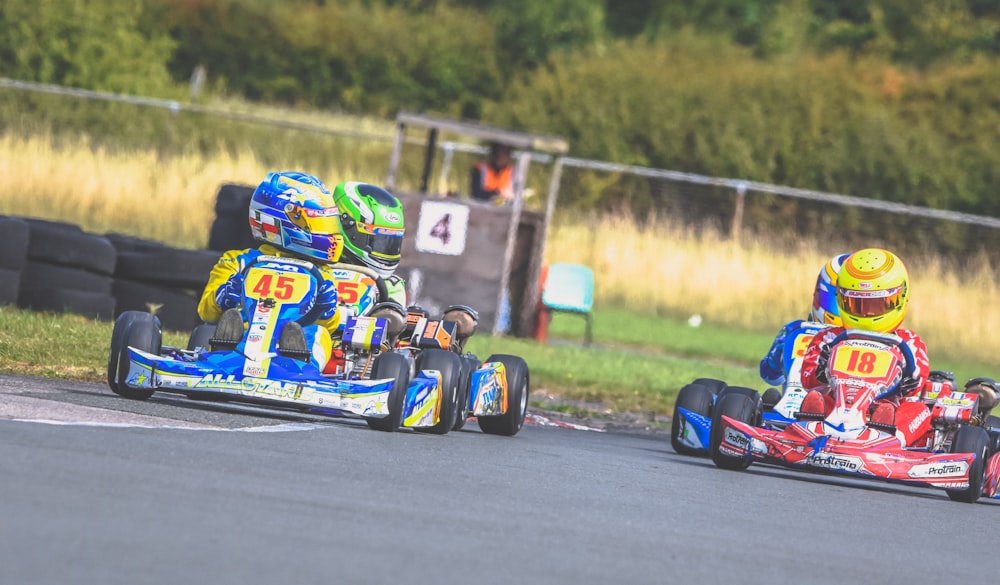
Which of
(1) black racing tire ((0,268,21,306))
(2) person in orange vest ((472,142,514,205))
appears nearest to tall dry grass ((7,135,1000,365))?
(2) person in orange vest ((472,142,514,205))

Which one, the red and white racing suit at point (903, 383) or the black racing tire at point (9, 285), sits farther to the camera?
the black racing tire at point (9, 285)

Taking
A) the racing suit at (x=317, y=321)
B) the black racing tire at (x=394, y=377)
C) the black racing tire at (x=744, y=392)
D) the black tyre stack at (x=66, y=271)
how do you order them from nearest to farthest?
the black racing tire at (x=394, y=377) < the racing suit at (x=317, y=321) < the black racing tire at (x=744, y=392) < the black tyre stack at (x=66, y=271)

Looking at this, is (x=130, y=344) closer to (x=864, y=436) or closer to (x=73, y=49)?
(x=864, y=436)

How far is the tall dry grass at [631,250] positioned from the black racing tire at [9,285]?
9372 millimetres

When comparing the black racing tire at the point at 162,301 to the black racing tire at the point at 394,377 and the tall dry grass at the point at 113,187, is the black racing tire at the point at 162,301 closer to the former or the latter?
the black racing tire at the point at 394,377

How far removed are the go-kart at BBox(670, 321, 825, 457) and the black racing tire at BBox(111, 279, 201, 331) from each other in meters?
3.93

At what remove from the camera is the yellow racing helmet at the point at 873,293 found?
10188 millimetres

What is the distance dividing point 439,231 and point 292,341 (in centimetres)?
943

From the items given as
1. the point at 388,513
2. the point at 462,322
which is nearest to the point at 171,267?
the point at 462,322

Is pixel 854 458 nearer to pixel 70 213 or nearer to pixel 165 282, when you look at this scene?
pixel 165 282

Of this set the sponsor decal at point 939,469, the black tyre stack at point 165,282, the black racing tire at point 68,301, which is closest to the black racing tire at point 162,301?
the black tyre stack at point 165,282

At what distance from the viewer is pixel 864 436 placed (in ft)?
30.6

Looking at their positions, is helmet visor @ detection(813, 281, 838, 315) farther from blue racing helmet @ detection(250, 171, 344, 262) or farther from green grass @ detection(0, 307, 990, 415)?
blue racing helmet @ detection(250, 171, 344, 262)

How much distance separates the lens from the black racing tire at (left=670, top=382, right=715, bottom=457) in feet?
34.4
